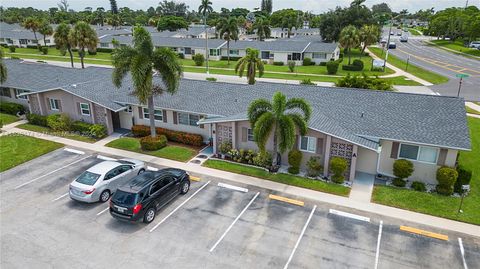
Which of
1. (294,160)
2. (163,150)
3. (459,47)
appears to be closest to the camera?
(294,160)

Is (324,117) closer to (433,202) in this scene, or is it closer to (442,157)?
(442,157)

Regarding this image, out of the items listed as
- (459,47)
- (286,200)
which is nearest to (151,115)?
(286,200)

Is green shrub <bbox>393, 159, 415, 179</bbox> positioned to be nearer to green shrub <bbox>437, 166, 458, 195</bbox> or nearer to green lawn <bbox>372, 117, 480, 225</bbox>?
green lawn <bbox>372, 117, 480, 225</bbox>

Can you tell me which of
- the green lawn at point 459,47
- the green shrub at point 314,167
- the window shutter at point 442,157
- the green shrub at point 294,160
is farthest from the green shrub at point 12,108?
the green lawn at point 459,47

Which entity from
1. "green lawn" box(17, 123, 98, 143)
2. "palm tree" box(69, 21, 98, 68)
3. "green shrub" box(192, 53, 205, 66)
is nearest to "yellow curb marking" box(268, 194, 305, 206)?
"green lawn" box(17, 123, 98, 143)

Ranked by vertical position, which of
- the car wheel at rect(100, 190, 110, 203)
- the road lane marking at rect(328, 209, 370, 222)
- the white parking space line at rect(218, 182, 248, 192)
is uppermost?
the car wheel at rect(100, 190, 110, 203)

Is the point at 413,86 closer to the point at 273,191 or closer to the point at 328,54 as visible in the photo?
the point at 328,54
